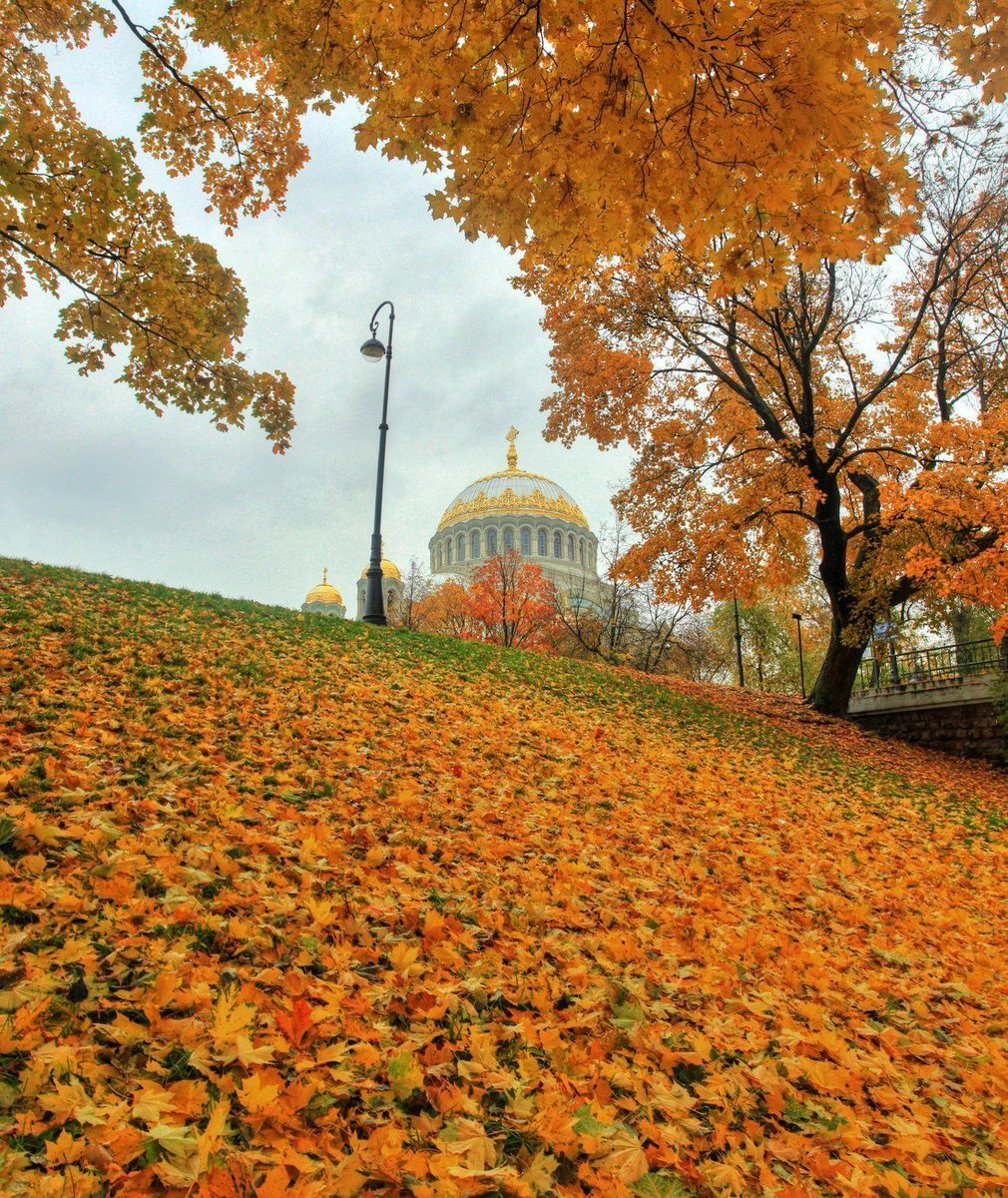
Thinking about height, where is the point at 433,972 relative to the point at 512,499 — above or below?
below

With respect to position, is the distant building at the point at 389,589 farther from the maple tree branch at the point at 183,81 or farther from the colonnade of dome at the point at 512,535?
the maple tree branch at the point at 183,81

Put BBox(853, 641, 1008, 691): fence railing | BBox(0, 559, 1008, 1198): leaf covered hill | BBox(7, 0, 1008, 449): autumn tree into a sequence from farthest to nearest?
BBox(853, 641, 1008, 691): fence railing → BBox(7, 0, 1008, 449): autumn tree → BBox(0, 559, 1008, 1198): leaf covered hill

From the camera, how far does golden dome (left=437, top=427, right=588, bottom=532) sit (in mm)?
69812

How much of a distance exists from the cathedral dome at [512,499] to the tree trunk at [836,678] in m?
55.7

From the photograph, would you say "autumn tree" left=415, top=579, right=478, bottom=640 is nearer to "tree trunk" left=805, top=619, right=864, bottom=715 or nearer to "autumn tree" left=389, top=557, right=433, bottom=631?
"autumn tree" left=389, top=557, right=433, bottom=631

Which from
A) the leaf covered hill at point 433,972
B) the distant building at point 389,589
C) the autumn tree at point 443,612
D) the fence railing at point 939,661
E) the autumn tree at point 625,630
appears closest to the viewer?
the leaf covered hill at point 433,972

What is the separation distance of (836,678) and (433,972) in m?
14.2

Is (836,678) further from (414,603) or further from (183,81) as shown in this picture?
(414,603)

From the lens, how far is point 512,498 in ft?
229

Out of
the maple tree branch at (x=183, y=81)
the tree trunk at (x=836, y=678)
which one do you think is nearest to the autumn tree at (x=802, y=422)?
the tree trunk at (x=836, y=678)

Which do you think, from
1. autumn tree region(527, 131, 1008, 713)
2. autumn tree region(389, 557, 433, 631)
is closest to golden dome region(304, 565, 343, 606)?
autumn tree region(389, 557, 433, 631)

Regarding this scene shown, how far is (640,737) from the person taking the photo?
338 inches

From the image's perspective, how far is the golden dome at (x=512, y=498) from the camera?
229 feet

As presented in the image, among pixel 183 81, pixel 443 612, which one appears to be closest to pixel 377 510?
pixel 183 81
